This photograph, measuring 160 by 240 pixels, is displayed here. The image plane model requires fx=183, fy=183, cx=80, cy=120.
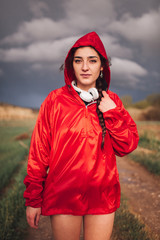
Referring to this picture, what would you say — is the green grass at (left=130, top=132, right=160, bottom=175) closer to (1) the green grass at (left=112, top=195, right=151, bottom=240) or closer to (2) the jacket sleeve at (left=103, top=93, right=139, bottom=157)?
(1) the green grass at (left=112, top=195, right=151, bottom=240)

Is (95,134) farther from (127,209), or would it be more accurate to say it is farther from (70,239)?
(127,209)

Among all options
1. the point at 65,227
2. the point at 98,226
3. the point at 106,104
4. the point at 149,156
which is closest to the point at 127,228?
the point at 98,226

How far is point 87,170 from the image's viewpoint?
5.49ft

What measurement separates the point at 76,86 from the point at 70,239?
1.54 metres

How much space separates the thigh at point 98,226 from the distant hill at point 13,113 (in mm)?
22940

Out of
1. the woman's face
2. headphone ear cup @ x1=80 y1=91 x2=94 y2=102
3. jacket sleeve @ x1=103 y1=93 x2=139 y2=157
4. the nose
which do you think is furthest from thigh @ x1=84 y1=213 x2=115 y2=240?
the nose

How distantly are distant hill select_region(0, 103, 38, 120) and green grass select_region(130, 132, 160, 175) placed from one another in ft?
58.8

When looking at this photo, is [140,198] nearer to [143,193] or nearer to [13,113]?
[143,193]

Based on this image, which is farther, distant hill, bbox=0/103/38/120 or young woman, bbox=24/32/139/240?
distant hill, bbox=0/103/38/120

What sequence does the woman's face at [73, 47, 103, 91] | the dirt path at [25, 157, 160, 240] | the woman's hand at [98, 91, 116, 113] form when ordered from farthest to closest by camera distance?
the dirt path at [25, 157, 160, 240], the woman's face at [73, 47, 103, 91], the woman's hand at [98, 91, 116, 113]

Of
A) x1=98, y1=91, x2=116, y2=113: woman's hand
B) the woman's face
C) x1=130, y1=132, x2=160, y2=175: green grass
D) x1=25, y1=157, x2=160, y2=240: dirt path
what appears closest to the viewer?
x1=98, y1=91, x2=116, y2=113: woman's hand

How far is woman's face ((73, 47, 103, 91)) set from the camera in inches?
74.5

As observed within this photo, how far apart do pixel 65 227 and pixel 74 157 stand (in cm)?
64

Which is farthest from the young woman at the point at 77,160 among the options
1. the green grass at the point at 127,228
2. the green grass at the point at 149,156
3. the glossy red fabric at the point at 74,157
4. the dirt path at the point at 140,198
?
the green grass at the point at 149,156
